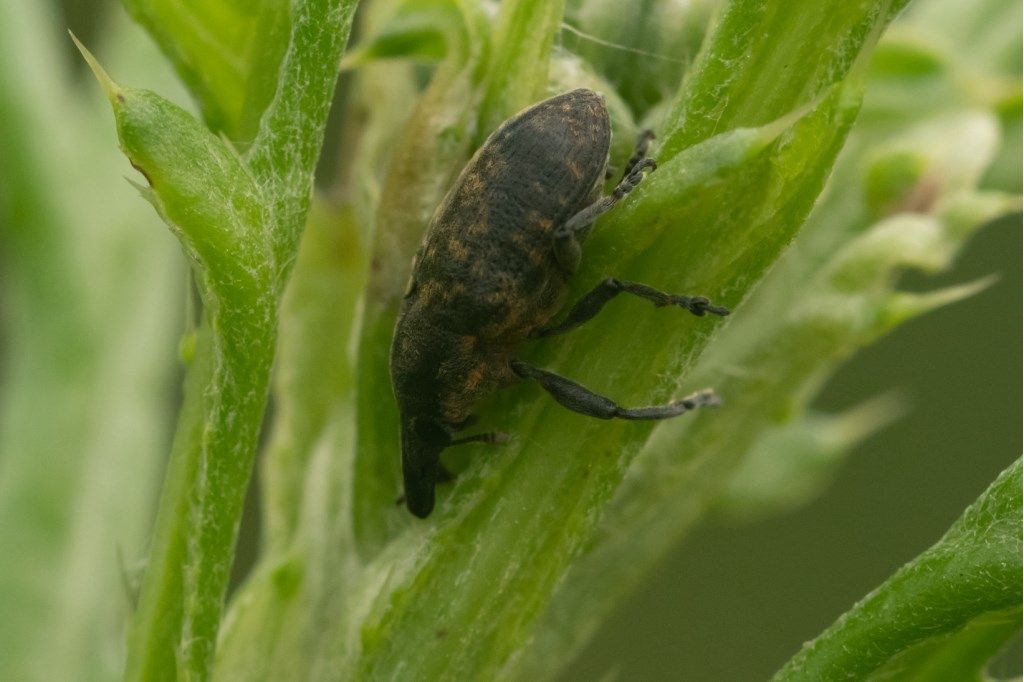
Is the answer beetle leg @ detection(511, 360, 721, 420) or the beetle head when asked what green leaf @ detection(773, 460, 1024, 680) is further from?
the beetle head

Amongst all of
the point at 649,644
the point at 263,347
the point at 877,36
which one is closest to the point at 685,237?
the point at 877,36

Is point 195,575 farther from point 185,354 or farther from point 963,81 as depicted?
point 963,81

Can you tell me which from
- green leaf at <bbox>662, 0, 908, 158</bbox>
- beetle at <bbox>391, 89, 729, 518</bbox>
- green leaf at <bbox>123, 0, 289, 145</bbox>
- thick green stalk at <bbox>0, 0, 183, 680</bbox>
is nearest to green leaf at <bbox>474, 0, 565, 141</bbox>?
beetle at <bbox>391, 89, 729, 518</bbox>

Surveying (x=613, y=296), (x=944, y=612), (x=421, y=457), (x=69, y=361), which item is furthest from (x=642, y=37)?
(x=69, y=361)

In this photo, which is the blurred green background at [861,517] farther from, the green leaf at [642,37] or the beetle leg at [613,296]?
the beetle leg at [613,296]

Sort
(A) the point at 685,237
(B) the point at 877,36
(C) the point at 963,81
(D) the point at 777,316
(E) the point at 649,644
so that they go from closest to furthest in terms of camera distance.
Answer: (B) the point at 877,36
(A) the point at 685,237
(D) the point at 777,316
(C) the point at 963,81
(E) the point at 649,644

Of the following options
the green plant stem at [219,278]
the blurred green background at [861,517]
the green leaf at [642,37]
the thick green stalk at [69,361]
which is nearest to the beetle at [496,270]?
the green leaf at [642,37]
